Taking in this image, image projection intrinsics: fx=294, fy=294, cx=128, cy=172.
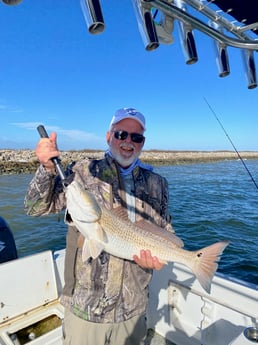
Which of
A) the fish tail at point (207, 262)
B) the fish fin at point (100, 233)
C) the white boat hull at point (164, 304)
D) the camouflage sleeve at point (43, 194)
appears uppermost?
the camouflage sleeve at point (43, 194)

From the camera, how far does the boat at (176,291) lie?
106 inches

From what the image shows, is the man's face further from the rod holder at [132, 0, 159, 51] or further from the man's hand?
the man's hand

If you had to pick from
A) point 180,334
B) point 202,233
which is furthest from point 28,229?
point 180,334

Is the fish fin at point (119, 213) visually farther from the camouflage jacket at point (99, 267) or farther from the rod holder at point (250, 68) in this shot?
the rod holder at point (250, 68)

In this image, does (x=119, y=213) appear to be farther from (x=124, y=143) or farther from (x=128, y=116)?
(x=128, y=116)

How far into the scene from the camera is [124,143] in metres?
2.80

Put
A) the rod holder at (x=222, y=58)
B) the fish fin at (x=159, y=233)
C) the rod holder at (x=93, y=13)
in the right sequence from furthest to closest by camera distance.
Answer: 1. the rod holder at (x=222, y=58)
2. the fish fin at (x=159, y=233)
3. the rod holder at (x=93, y=13)

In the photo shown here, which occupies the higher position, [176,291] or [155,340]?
[176,291]

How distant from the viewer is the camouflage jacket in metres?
2.46

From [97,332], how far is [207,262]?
1.14m

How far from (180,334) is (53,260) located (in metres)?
2.06

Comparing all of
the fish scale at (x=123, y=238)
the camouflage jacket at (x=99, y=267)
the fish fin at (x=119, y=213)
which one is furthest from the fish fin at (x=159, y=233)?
the camouflage jacket at (x=99, y=267)

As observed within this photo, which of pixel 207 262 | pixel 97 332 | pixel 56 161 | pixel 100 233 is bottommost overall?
pixel 97 332

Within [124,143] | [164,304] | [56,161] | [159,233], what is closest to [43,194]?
[56,161]
